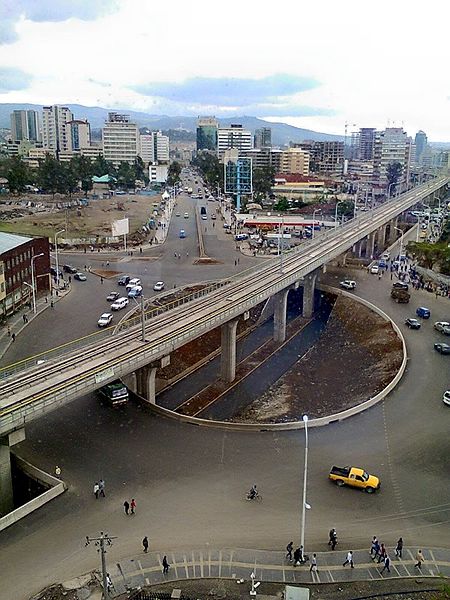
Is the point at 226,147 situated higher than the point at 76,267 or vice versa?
the point at 226,147

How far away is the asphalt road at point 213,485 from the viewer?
700 inches

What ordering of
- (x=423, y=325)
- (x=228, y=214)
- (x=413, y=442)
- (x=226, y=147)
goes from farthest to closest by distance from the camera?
(x=226, y=147) → (x=228, y=214) → (x=423, y=325) → (x=413, y=442)

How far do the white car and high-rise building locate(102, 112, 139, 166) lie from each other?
139059mm

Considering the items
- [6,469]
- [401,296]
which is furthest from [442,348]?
[6,469]

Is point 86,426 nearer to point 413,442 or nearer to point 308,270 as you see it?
point 413,442

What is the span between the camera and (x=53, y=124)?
199m

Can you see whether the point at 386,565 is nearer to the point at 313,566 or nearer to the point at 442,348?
the point at 313,566

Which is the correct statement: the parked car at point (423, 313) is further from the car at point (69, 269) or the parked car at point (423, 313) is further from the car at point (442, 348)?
the car at point (69, 269)

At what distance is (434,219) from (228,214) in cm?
3633

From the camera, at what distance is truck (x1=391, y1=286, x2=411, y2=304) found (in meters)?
46.9

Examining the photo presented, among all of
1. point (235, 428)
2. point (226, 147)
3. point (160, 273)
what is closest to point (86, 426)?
point (235, 428)

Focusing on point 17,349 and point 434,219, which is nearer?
point 17,349

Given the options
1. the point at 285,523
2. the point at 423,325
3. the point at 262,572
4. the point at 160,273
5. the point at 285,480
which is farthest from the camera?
the point at 160,273

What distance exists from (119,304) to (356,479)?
2716 cm
